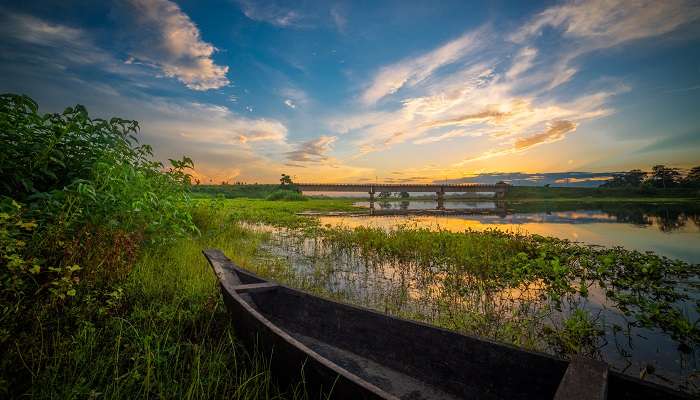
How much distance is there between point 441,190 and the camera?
233 feet

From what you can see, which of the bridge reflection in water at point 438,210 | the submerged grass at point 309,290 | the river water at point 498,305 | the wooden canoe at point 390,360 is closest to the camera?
the wooden canoe at point 390,360

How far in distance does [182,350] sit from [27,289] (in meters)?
1.56

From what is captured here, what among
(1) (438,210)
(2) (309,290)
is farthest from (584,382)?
(1) (438,210)

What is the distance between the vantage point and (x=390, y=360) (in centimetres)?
296

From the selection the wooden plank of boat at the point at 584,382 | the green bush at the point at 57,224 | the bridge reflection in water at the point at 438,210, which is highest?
the green bush at the point at 57,224

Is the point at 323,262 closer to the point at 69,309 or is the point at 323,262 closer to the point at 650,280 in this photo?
the point at 69,309

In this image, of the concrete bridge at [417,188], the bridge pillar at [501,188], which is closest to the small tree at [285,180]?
the concrete bridge at [417,188]

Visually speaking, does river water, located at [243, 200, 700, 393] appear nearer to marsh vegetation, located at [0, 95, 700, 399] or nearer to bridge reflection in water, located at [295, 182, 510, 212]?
marsh vegetation, located at [0, 95, 700, 399]

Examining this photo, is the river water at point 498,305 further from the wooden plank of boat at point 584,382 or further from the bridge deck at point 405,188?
the bridge deck at point 405,188

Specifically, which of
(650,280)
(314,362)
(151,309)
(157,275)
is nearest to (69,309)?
(151,309)

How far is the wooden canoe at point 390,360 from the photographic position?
182 centimetres

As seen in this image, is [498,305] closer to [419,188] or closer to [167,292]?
[167,292]

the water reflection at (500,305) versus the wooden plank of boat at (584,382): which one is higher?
the wooden plank of boat at (584,382)

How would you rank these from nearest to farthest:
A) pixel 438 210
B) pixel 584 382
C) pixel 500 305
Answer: pixel 584 382
pixel 500 305
pixel 438 210
